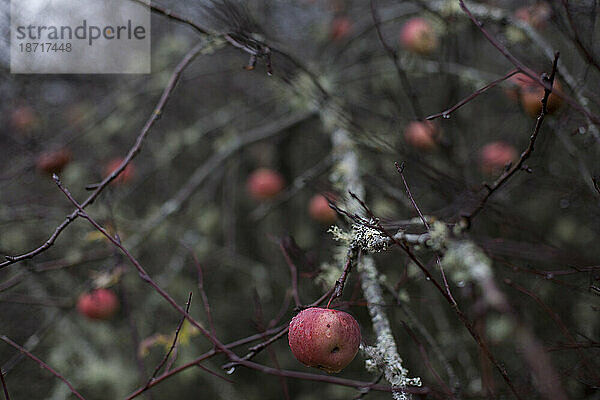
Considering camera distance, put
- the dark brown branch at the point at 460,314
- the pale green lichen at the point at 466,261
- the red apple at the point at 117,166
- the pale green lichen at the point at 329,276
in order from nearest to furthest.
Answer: the dark brown branch at the point at 460,314 → the pale green lichen at the point at 466,261 → the pale green lichen at the point at 329,276 → the red apple at the point at 117,166

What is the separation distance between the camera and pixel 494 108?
8.36 ft

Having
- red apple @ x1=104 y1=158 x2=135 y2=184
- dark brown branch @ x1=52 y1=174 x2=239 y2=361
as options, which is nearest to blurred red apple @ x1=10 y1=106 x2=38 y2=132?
red apple @ x1=104 y1=158 x2=135 y2=184

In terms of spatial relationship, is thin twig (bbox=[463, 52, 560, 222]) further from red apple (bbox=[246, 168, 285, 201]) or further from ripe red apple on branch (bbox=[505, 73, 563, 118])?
red apple (bbox=[246, 168, 285, 201])

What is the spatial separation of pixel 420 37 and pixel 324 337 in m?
1.51

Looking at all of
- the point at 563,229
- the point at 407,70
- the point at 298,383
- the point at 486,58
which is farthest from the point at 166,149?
the point at 563,229

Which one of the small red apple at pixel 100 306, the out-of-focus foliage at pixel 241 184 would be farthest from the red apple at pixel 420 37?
the small red apple at pixel 100 306

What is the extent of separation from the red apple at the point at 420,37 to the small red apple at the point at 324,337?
1448 mm

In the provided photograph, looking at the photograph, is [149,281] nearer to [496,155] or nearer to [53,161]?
[53,161]

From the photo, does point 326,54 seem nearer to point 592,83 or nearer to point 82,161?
point 592,83

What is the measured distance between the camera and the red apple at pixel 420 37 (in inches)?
76.7

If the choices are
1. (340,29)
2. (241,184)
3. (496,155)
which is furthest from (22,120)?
(496,155)

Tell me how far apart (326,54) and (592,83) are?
1246 mm

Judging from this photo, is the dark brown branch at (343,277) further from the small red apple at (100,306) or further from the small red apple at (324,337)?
the small red apple at (100,306)

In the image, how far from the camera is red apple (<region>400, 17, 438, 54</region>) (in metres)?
1.95
